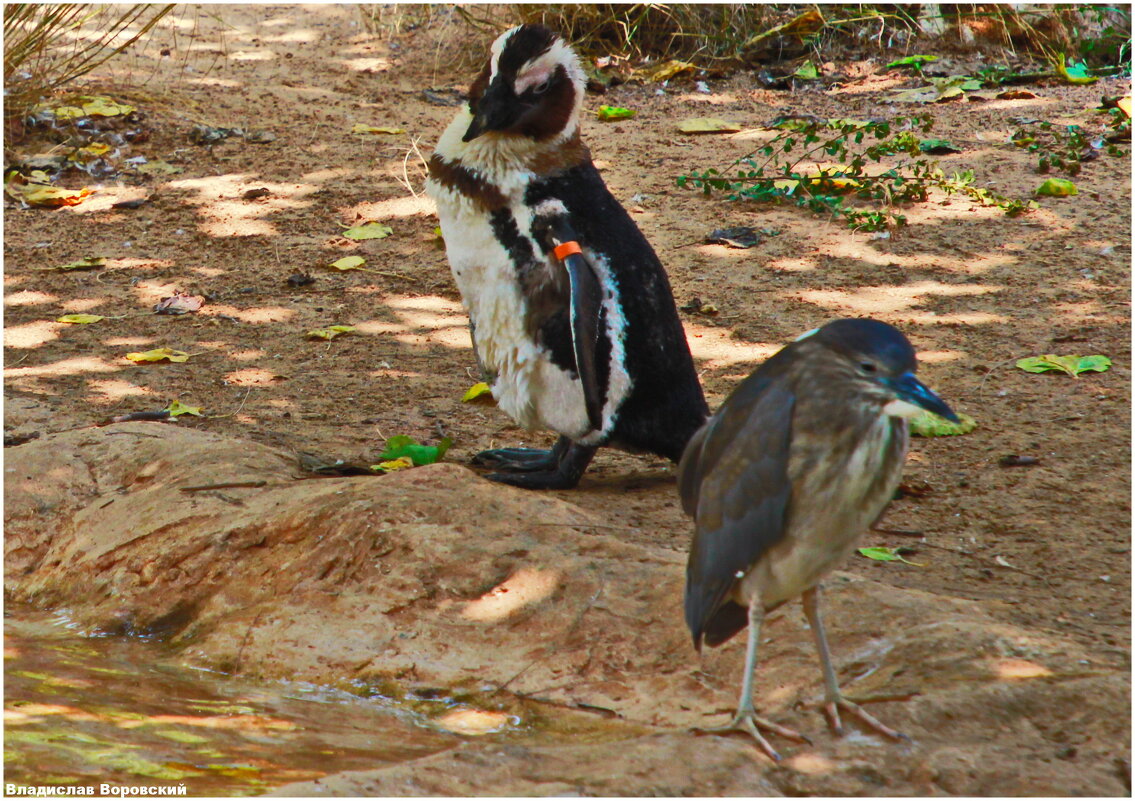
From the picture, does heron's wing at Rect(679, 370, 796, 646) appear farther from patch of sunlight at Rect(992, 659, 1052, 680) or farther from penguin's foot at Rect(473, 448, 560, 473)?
penguin's foot at Rect(473, 448, 560, 473)

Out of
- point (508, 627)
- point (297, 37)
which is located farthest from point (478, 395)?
point (297, 37)

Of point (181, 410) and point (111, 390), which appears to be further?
point (111, 390)

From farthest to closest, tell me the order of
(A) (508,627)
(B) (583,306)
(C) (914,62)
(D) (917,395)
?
(C) (914,62) < (B) (583,306) < (A) (508,627) < (D) (917,395)

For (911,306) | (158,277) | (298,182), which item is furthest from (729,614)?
(298,182)

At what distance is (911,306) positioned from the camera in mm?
6055

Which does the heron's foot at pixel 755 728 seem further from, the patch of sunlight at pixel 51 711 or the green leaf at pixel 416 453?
the green leaf at pixel 416 453

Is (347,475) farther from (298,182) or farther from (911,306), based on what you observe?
(298,182)

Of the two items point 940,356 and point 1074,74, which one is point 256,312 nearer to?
point 940,356

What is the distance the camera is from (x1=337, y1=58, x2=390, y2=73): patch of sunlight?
9773mm

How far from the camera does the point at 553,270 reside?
427 centimetres

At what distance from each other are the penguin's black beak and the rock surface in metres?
1.30

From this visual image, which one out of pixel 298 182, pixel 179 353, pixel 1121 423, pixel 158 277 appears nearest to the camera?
pixel 1121 423

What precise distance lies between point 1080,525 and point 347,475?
269 centimetres

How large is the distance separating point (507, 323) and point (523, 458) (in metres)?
0.62
